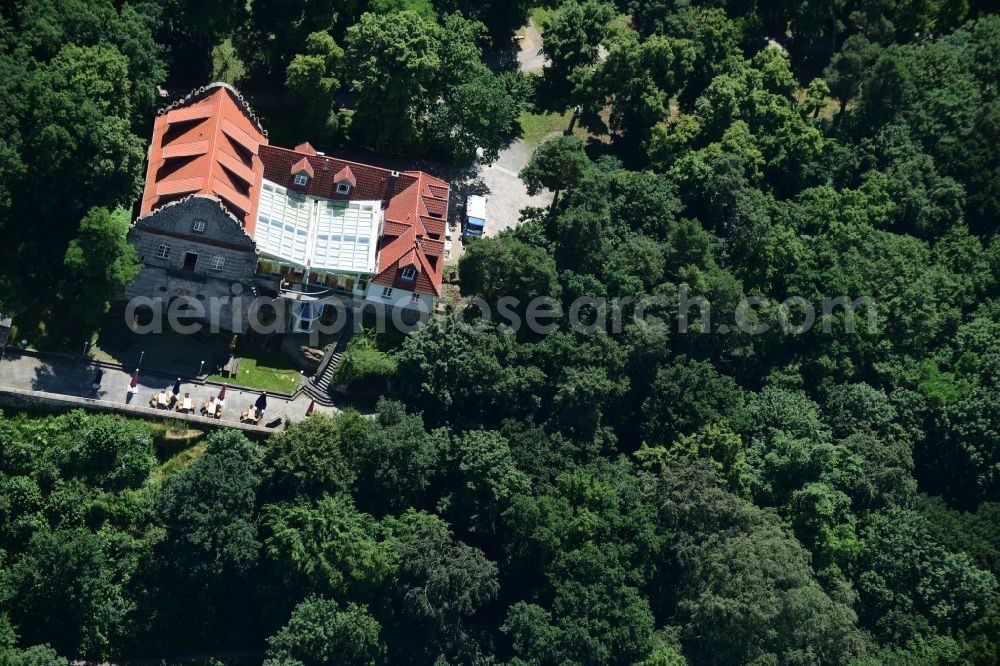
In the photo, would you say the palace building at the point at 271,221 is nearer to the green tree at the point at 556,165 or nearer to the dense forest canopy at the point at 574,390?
the dense forest canopy at the point at 574,390

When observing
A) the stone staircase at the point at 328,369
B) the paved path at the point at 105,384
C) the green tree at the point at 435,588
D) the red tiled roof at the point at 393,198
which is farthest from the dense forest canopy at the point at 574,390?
the red tiled roof at the point at 393,198

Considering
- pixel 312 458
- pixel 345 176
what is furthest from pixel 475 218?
pixel 312 458

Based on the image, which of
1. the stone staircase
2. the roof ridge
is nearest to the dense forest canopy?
the stone staircase

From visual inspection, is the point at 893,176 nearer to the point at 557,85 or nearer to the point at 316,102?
the point at 557,85

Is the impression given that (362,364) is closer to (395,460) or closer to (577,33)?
(395,460)

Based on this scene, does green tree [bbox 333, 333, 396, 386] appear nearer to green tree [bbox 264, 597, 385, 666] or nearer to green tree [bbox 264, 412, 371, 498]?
green tree [bbox 264, 412, 371, 498]

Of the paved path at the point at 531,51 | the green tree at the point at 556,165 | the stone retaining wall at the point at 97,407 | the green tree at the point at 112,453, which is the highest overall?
the paved path at the point at 531,51
